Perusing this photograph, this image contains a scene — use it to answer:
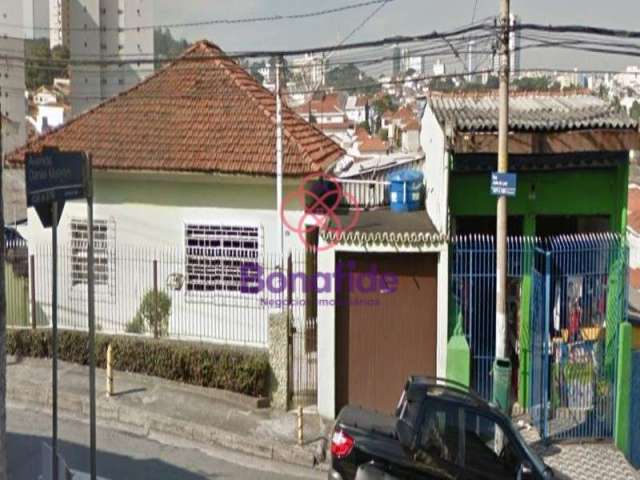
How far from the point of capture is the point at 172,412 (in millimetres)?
10344

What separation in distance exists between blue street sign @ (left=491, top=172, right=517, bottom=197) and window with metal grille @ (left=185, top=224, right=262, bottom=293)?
546cm

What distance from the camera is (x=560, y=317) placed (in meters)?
10.5

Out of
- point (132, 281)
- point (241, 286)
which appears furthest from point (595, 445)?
point (132, 281)

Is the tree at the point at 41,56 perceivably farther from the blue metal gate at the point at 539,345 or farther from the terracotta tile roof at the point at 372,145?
the blue metal gate at the point at 539,345

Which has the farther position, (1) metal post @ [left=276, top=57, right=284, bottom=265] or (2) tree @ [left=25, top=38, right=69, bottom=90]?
(2) tree @ [left=25, top=38, right=69, bottom=90]

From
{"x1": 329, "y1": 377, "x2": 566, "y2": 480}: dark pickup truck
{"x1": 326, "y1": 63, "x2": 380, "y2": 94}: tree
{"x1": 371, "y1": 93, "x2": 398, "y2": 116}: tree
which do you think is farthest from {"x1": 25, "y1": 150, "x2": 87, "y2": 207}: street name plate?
{"x1": 371, "y1": 93, "x2": 398, "y2": 116}: tree

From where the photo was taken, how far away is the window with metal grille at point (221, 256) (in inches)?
534

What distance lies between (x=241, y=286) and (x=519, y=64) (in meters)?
6.10

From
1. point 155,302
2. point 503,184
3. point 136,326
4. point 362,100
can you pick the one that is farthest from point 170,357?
point 362,100

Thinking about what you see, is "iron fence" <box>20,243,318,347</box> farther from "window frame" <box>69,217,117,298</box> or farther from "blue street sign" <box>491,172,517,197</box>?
"blue street sign" <box>491,172,517,197</box>

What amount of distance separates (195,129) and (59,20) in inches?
1734

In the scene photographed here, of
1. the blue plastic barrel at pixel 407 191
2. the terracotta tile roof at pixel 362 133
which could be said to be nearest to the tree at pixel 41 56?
the terracotta tile roof at pixel 362 133

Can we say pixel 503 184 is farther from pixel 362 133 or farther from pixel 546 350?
pixel 362 133

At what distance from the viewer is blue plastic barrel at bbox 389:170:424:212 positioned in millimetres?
12492
